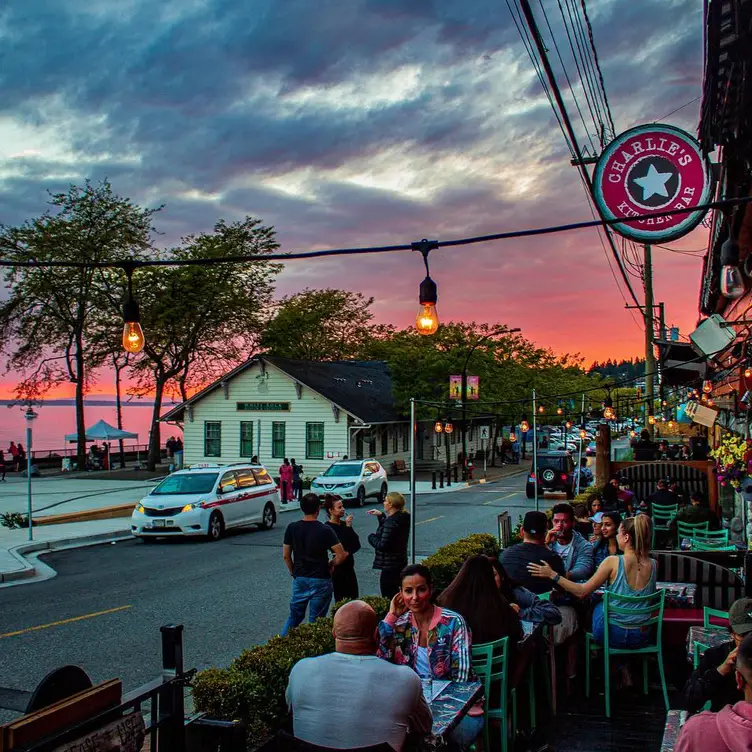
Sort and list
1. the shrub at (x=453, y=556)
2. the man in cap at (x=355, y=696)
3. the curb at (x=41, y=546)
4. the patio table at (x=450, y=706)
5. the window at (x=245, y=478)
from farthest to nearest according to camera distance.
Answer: the window at (x=245, y=478) < the curb at (x=41, y=546) < the shrub at (x=453, y=556) < the patio table at (x=450, y=706) < the man in cap at (x=355, y=696)

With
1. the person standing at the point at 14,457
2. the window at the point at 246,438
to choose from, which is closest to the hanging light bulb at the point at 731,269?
the window at the point at 246,438

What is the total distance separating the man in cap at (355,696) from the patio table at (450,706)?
1.10 feet

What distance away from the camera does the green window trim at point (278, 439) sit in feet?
127

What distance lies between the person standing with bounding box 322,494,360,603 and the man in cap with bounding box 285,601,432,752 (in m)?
4.91

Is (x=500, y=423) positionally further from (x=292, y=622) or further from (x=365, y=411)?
(x=292, y=622)

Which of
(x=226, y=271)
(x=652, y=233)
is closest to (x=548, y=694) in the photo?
(x=652, y=233)

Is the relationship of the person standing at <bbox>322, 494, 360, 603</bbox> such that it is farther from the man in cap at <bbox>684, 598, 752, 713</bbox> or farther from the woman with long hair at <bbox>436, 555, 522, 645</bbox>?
the man in cap at <bbox>684, 598, 752, 713</bbox>

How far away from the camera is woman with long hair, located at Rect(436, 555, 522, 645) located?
557 centimetres

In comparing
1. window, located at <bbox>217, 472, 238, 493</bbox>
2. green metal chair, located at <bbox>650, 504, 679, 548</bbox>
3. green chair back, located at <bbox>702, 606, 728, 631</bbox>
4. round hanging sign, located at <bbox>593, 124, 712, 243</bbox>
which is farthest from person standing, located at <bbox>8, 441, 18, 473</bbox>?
green chair back, located at <bbox>702, 606, 728, 631</bbox>

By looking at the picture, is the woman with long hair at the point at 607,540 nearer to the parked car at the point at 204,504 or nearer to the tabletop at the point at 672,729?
the tabletop at the point at 672,729

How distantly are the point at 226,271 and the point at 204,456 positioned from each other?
10.4 meters

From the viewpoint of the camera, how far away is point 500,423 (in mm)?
53312

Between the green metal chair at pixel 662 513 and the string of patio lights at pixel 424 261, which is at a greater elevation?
the string of patio lights at pixel 424 261

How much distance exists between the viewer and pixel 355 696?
151 inches
